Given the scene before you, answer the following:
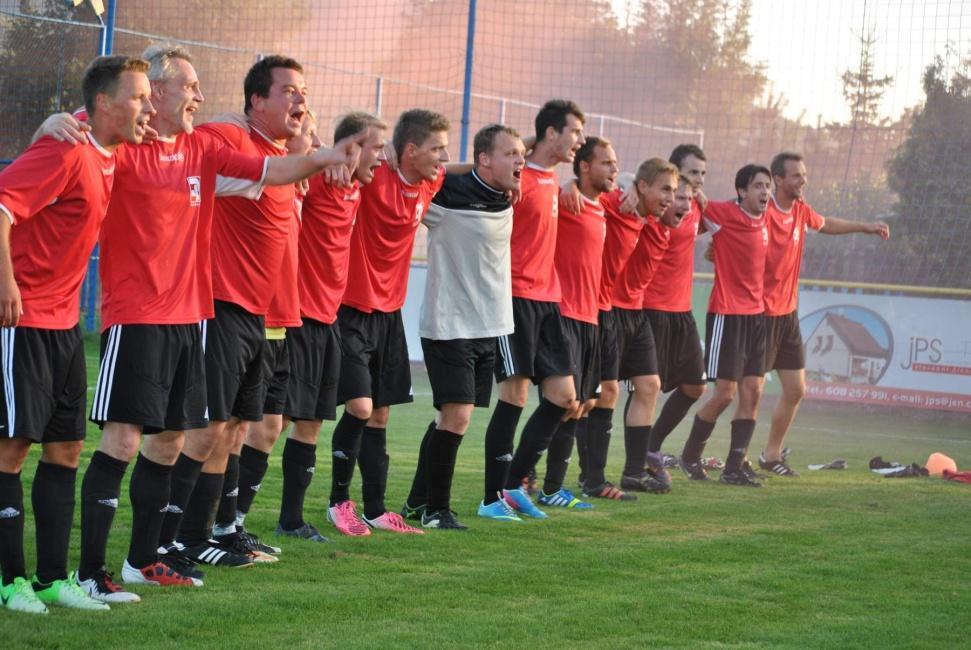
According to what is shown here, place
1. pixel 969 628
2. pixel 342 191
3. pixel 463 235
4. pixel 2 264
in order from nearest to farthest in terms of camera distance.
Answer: pixel 2 264
pixel 969 628
pixel 342 191
pixel 463 235

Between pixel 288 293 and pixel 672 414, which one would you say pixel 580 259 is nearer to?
pixel 672 414

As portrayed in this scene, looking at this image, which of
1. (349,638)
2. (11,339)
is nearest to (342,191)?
(11,339)

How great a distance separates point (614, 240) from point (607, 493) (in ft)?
5.59

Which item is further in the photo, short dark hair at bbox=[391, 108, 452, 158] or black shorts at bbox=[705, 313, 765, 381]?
black shorts at bbox=[705, 313, 765, 381]

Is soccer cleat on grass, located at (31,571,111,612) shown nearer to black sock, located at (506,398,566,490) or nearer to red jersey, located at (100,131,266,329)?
red jersey, located at (100,131,266,329)

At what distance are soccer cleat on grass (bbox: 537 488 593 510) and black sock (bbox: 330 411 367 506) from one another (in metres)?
1.72

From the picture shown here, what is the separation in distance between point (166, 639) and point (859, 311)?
12.6 m

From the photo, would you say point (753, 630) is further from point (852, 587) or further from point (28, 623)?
point (28, 623)

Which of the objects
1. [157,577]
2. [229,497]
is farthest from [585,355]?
[157,577]

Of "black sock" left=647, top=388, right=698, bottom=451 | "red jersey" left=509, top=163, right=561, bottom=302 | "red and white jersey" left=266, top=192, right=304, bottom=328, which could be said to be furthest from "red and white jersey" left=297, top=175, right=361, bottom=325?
"black sock" left=647, top=388, right=698, bottom=451

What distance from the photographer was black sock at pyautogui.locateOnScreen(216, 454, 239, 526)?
6332 millimetres

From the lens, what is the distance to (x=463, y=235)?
7.49m

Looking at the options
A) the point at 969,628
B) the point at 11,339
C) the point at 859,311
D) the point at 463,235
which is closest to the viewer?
the point at 11,339

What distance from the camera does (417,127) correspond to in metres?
7.18
